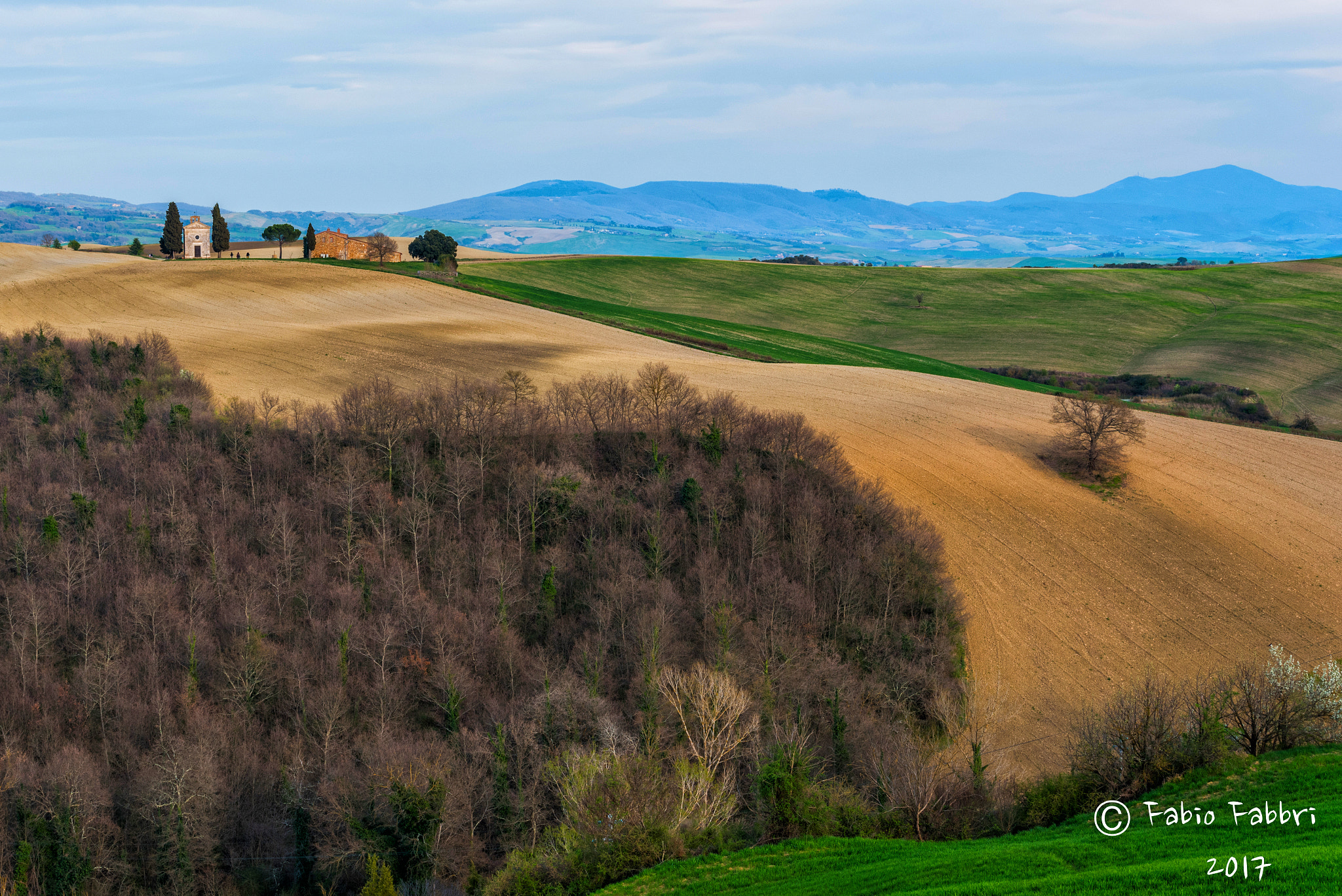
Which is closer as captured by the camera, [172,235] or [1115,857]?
[1115,857]

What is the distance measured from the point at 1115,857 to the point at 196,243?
504 feet

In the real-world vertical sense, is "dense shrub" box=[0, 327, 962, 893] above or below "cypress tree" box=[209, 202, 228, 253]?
below

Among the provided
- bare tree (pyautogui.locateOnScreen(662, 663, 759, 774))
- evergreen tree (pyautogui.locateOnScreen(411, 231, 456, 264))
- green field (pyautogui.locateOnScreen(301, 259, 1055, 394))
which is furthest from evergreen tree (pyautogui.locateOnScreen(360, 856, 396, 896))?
evergreen tree (pyautogui.locateOnScreen(411, 231, 456, 264))

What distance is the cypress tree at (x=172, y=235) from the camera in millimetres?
136375

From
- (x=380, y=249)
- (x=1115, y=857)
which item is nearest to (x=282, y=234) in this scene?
(x=380, y=249)

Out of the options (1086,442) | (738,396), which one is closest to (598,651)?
(738,396)

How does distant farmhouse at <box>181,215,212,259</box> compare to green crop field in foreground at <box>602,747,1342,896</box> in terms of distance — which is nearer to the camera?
green crop field in foreground at <box>602,747,1342,896</box>

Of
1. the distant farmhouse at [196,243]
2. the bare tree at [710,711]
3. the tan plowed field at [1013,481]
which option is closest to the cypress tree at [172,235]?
the distant farmhouse at [196,243]

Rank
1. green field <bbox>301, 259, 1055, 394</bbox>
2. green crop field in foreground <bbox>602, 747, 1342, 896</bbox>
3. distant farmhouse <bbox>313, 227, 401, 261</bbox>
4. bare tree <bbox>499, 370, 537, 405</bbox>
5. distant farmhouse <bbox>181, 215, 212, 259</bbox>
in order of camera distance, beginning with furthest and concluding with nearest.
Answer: distant farmhouse <bbox>181, 215, 212, 259</bbox> < distant farmhouse <bbox>313, 227, 401, 261</bbox> < green field <bbox>301, 259, 1055, 394</bbox> < bare tree <bbox>499, 370, 537, 405</bbox> < green crop field in foreground <bbox>602, 747, 1342, 896</bbox>

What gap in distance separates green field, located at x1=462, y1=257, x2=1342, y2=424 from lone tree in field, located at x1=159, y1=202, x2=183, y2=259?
4513cm

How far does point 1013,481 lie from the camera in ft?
200

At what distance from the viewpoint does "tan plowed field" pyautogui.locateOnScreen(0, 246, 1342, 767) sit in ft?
151

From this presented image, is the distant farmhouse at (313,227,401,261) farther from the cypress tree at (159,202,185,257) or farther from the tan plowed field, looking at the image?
the tan plowed field

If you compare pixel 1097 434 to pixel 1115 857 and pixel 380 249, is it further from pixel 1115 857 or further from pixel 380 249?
pixel 380 249
